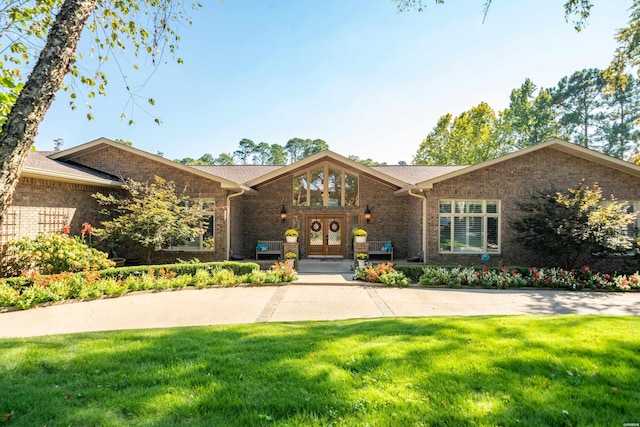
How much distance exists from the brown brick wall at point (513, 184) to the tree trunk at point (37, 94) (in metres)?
11.5

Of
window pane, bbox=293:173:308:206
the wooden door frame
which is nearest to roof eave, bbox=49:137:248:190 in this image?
window pane, bbox=293:173:308:206

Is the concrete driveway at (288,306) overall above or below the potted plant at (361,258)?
below

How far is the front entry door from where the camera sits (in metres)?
15.5

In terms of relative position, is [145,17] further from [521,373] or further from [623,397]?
[623,397]

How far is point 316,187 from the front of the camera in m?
15.3

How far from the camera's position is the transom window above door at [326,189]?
50.1 feet

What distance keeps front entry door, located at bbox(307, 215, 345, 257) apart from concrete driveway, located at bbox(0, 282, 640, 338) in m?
5.65

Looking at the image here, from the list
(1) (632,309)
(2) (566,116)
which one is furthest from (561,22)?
(2) (566,116)

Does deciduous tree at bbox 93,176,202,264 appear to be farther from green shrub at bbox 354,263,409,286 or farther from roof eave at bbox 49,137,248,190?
green shrub at bbox 354,263,409,286

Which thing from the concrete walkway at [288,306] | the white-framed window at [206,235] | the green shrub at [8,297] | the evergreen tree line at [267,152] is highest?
the evergreen tree line at [267,152]

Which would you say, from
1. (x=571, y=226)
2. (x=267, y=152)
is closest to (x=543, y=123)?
(x=571, y=226)

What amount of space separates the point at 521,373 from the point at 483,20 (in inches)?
216

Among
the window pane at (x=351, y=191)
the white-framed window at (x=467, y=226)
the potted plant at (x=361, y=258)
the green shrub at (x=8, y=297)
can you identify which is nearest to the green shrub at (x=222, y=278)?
the green shrub at (x=8, y=297)

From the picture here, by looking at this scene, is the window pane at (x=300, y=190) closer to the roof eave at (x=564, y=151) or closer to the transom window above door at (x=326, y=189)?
the transom window above door at (x=326, y=189)
